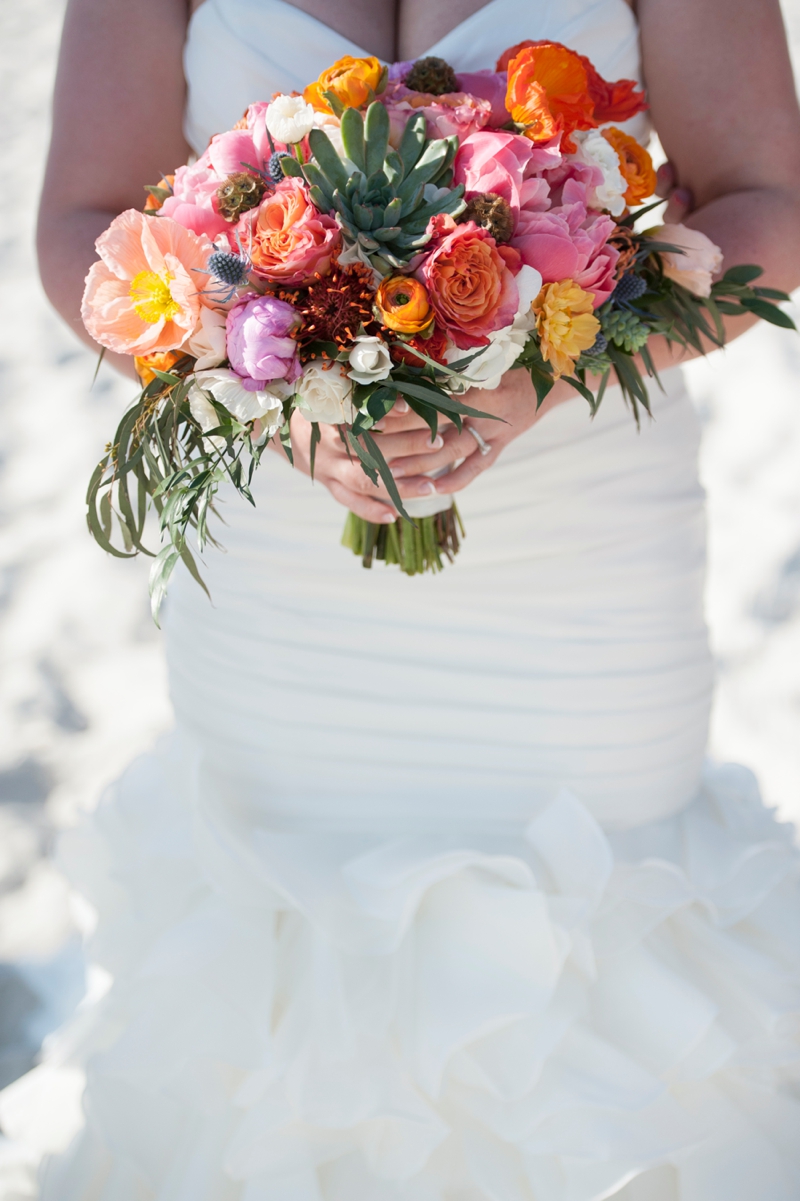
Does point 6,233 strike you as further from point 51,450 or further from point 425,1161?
point 425,1161

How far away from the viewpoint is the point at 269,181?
948mm

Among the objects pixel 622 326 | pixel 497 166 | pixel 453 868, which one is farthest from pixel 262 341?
pixel 453 868

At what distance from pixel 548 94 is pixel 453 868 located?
0.94 metres

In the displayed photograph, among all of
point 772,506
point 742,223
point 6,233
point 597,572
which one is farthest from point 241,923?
point 6,233

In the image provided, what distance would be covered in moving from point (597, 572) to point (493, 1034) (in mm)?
665

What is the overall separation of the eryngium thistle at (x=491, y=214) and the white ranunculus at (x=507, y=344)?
4 cm

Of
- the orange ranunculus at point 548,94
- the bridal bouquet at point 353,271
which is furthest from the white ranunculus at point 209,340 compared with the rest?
the orange ranunculus at point 548,94

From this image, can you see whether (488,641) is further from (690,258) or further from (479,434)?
(690,258)

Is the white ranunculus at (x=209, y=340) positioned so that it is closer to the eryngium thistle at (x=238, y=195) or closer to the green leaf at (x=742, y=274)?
the eryngium thistle at (x=238, y=195)

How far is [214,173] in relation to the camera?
3.16ft

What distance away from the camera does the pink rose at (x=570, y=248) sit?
915mm

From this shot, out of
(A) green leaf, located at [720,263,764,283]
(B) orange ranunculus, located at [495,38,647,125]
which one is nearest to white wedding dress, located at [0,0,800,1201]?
(B) orange ranunculus, located at [495,38,647,125]

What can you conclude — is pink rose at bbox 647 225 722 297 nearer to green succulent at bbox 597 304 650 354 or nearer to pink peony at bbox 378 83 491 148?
green succulent at bbox 597 304 650 354

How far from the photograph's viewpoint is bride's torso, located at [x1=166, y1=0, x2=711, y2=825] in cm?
140
